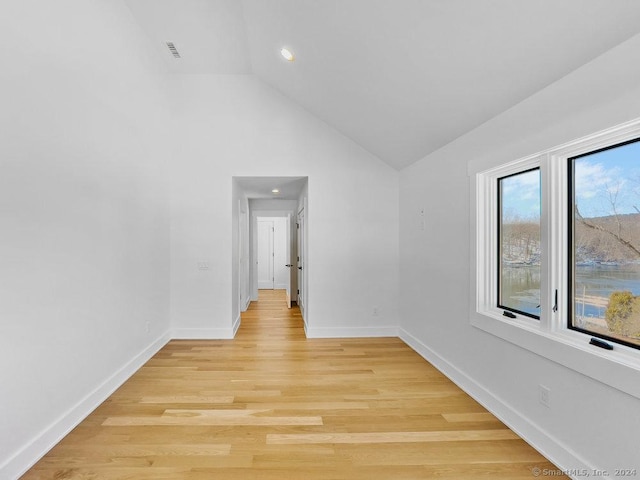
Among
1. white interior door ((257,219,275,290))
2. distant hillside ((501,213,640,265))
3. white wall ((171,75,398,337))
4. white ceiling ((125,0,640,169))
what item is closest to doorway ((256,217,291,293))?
white interior door ((257,219,275,290))

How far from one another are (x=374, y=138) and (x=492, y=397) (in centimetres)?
305

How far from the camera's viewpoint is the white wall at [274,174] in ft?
14.2

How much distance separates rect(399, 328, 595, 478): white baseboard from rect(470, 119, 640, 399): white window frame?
1.62 feet

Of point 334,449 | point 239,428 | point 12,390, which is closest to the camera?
point 12,390

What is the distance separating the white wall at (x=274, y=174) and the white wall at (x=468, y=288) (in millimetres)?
559

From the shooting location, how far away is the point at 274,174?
442 cm

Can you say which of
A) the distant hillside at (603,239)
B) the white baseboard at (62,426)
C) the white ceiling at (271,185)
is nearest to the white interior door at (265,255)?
the white ceiling at (271,185)

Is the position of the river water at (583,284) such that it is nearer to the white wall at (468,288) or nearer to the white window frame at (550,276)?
the white window frame at (550,276)

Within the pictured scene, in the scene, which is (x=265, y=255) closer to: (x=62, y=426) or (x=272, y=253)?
(x=272, y=253)

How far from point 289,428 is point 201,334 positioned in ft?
8.28

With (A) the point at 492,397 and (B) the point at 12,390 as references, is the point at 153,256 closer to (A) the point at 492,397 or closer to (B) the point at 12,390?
(B) the point at 12,390

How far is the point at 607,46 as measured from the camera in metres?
1.57

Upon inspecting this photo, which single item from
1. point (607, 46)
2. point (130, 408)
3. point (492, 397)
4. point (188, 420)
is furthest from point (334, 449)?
point (607, 46)

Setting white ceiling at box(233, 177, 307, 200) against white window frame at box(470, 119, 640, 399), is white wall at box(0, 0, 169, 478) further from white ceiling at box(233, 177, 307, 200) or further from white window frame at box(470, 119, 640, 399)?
white window frame at box(470, 119, 640, 399)
